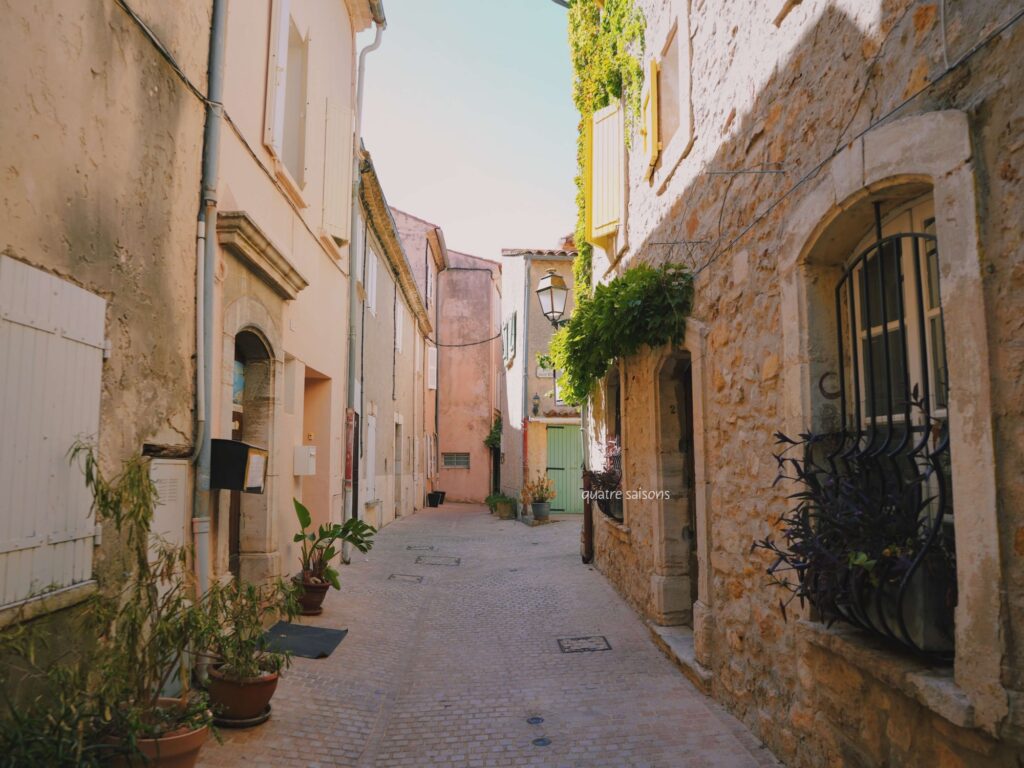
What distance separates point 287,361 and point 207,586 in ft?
8.99

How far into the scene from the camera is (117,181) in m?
3.57

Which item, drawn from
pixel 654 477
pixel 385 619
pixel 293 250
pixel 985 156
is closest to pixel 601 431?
pixel 654 477

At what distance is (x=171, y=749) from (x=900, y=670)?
277 cm

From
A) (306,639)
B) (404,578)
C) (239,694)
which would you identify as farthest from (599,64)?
(239,694)

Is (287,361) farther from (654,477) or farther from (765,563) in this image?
(765,563)

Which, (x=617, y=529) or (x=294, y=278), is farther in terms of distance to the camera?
(x=617, y=529)

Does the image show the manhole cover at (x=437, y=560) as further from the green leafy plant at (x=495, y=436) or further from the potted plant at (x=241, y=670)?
the green leafy plant at (x=495, y=436)

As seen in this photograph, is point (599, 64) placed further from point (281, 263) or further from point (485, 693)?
point (485, 693)

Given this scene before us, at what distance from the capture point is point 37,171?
2.91m

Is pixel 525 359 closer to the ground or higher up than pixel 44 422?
higher up

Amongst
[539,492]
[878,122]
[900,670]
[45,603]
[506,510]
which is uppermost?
[878,122]

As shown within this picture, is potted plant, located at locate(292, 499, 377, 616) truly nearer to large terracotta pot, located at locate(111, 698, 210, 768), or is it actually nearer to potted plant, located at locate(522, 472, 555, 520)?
large terracotta pot, located at locate(111, 698, 210, 768)

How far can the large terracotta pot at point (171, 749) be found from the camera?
9.21 feet

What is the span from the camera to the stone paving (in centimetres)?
382
